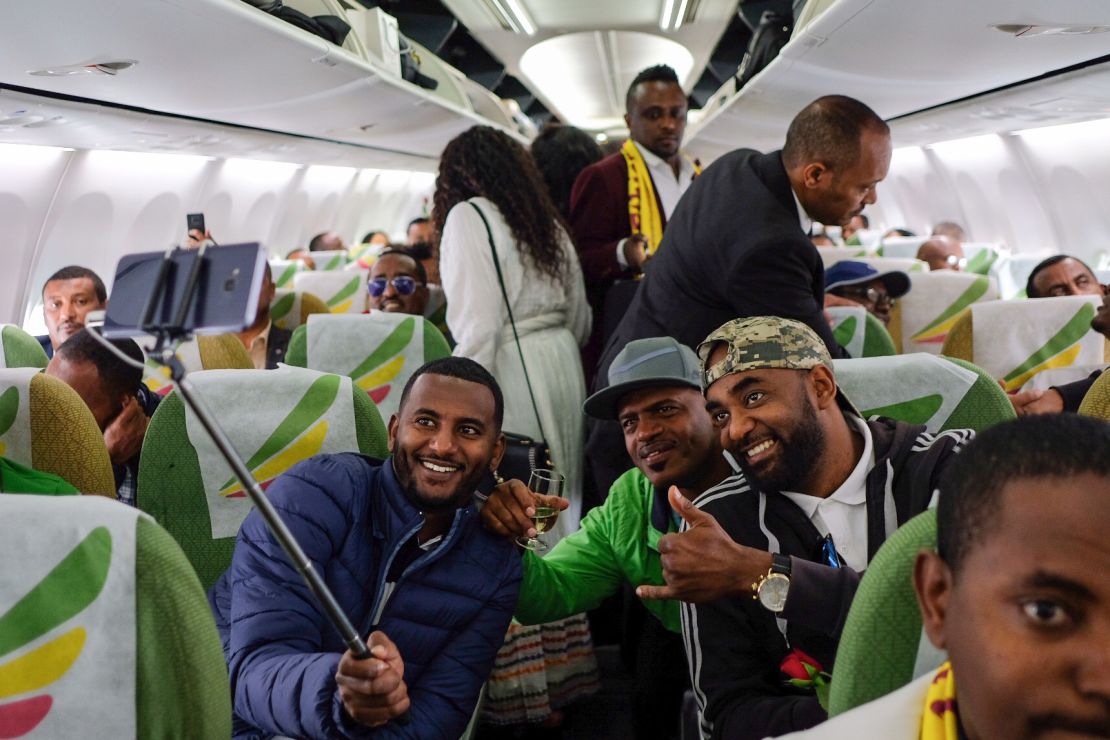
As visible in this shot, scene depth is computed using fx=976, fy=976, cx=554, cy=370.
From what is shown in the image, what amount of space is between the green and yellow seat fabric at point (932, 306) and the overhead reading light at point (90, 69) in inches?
145

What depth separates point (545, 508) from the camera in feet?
6.69

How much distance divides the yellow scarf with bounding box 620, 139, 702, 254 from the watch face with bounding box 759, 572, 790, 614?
265 centimetres

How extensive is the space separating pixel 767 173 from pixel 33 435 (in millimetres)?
1980

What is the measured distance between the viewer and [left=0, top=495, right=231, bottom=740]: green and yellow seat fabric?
4.32ft

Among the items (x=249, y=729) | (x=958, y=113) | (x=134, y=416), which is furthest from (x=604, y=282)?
(x=958, y=113)

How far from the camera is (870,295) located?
4.47 meters

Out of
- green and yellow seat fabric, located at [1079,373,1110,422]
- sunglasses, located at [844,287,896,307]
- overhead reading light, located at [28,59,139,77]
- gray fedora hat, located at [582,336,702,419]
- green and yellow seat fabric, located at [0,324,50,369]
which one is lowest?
green and yellow seat fabric, located at [1079,373,1110,422]

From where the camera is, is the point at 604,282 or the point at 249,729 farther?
the point at 604,282

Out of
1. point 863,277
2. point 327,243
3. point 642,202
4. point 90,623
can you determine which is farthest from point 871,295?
point 327,243

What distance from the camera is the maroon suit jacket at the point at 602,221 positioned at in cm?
422

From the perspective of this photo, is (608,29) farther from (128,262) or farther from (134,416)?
(128,262)

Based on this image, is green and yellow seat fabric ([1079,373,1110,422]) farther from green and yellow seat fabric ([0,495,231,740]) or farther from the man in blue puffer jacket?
green and yellow seat fabric ([0,495,231,740])

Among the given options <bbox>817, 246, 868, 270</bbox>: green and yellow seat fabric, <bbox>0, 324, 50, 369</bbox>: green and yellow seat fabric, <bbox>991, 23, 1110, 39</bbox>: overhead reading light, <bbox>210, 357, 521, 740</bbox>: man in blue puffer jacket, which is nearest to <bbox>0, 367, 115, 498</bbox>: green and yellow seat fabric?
<bbox>210, 357, 521, 740</bbox>: man in blue puffer jacket

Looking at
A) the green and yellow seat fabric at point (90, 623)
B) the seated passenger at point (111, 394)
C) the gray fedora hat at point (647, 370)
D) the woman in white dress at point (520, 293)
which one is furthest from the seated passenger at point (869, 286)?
the green and yellow seat fabric at point (90, 623)
